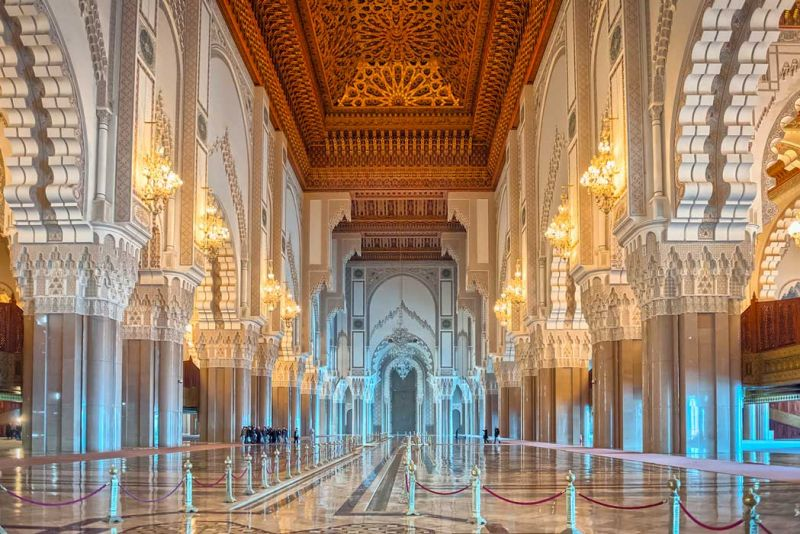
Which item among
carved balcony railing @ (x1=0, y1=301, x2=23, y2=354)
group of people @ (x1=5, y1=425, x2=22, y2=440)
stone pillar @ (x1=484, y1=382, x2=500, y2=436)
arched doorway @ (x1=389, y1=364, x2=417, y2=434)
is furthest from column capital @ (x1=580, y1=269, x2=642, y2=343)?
arched doorway @ (x1=389, y1=364, x2=417, y2=434)

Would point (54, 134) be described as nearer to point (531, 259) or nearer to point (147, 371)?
point (147, 371)

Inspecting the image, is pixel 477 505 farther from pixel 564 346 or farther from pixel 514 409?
pixel 514 409

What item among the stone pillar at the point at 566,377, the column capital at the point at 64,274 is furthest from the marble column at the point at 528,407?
the column capital at the point at 64,274

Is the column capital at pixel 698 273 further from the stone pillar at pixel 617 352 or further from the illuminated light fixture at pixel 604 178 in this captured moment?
the stone pillar at pixel 617 352


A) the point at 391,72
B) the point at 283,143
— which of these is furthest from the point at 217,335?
the point at 391,72

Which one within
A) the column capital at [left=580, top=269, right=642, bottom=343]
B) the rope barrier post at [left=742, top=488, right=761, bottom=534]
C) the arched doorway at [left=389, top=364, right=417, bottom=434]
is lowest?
the arched doorway at [left=389, top=364, right=417, bottom=434]

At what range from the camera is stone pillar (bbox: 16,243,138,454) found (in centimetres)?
989

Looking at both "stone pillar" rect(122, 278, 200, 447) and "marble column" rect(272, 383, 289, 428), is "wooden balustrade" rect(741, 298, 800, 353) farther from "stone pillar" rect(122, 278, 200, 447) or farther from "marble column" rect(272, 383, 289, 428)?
"marble column" rect(272, 383, 289, 428)

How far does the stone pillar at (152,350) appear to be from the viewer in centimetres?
1269

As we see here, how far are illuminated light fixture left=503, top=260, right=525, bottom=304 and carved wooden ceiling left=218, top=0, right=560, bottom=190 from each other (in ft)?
10.7

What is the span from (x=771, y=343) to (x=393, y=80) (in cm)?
1026

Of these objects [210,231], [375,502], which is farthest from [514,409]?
[375,502]

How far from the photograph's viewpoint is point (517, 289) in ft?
61.0

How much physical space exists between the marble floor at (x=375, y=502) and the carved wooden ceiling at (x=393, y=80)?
8871 millimetres
